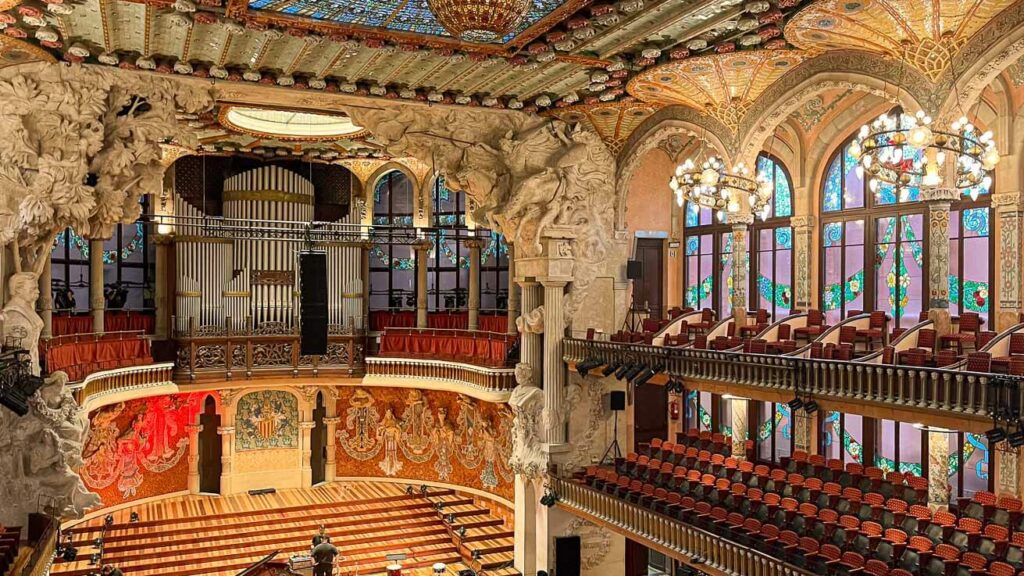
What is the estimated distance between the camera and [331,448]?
21.9 meters

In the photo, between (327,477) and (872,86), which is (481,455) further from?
(872,86)

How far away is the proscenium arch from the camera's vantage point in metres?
14.7

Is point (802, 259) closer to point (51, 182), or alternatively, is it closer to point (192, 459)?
point (51, 182)

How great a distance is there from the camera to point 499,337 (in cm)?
1847

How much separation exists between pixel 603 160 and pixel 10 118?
10.7m

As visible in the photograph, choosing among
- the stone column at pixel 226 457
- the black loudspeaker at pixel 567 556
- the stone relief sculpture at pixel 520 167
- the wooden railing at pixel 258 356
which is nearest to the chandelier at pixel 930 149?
the stone relief sculpture at pixel 520 167

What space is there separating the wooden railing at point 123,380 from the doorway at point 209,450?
2.79 metres

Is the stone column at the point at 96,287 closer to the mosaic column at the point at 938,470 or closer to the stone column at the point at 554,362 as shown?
the stone column at the point at 554,362

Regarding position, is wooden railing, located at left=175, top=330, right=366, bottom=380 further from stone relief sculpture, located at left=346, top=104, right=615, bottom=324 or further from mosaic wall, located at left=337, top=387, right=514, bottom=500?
stone relief sculpture, located at left=346, top=104, right=615, bottom=324

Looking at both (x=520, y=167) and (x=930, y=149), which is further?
(x=520, y=167)

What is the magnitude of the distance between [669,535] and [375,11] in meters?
9.09

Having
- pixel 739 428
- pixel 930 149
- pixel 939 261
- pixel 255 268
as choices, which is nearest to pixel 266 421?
pixel 255 268

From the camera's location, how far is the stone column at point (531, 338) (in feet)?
55.8

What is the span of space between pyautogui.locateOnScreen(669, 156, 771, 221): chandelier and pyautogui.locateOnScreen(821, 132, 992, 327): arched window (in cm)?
232
